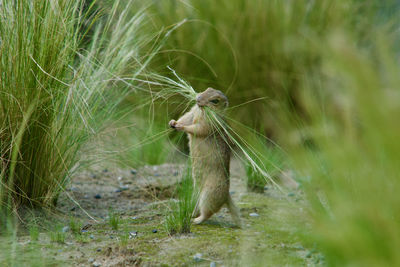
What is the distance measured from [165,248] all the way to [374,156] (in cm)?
157

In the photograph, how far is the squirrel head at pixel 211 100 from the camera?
3.32 meters

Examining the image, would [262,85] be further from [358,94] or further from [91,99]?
[358,94]

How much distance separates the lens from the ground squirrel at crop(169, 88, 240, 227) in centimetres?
353

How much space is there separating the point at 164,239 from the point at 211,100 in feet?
3.21

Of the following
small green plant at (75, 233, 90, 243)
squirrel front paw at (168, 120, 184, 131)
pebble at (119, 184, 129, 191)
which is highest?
squirrel front paw at (168, 120, 184, 131)

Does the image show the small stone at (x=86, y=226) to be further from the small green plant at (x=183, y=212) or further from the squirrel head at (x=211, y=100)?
the squirrel head at (x=211, y=100)

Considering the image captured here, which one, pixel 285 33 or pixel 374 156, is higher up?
pixel 285 33

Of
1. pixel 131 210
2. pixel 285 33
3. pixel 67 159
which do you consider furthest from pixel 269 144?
pixel 67 159

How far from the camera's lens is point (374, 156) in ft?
6.27

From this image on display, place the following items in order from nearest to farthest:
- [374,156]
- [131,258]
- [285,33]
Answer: [374,156]
[131,258]
[285,33]

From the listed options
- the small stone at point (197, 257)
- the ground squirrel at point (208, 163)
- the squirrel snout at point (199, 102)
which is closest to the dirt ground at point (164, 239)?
the small stone at point (197, 257)

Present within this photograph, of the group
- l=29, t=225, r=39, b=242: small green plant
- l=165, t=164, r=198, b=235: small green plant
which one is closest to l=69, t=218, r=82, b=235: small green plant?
l=29, t=225, r=39, b=242: small green plant

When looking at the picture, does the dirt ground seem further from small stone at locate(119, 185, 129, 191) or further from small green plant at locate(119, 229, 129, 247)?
small stone at locate(119, 185, 129, 191)

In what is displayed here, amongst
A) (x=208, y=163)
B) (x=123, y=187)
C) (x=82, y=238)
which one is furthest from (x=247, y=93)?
(x=82, y=238)
